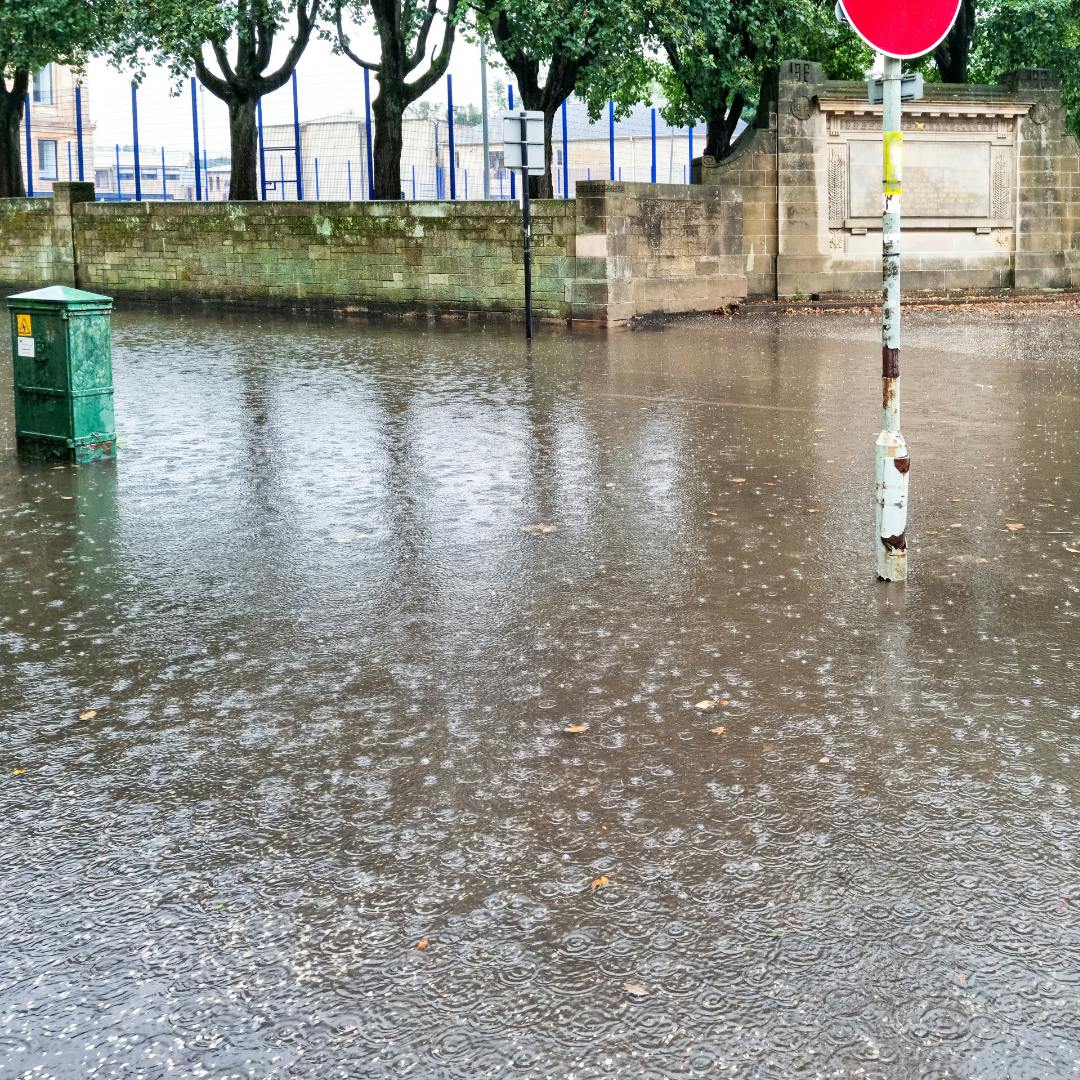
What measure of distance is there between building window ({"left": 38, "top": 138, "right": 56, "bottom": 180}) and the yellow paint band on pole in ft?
119

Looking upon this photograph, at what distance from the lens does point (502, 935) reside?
11.3ft

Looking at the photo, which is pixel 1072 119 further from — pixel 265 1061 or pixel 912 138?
pixel 265 1061

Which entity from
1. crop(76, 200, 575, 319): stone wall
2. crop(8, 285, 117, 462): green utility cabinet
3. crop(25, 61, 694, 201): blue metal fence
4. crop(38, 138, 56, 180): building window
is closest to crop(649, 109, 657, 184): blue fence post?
crop(25, 61, 694, 201): blue metal fence

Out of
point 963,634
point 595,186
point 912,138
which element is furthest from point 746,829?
point 912,138

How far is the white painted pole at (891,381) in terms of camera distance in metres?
6.16

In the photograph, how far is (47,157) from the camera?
40.8 m

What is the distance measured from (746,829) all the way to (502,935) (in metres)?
0.87

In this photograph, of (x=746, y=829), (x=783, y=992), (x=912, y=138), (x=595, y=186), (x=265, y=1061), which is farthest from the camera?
(x=912, y=138)

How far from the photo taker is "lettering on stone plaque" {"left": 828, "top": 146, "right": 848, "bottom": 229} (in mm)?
26531

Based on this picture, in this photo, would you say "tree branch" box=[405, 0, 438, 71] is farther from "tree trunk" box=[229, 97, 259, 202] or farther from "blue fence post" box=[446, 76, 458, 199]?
"tree trunk" box=[229, 97, 259, 202]

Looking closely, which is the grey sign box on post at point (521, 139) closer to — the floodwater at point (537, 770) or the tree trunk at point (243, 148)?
the floodwater at point (537, 770)

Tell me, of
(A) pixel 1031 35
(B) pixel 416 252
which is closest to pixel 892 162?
(B) pixel 416 252

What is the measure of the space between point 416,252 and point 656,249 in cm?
389

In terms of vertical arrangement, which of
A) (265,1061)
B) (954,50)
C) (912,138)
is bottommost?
(265,1061)
